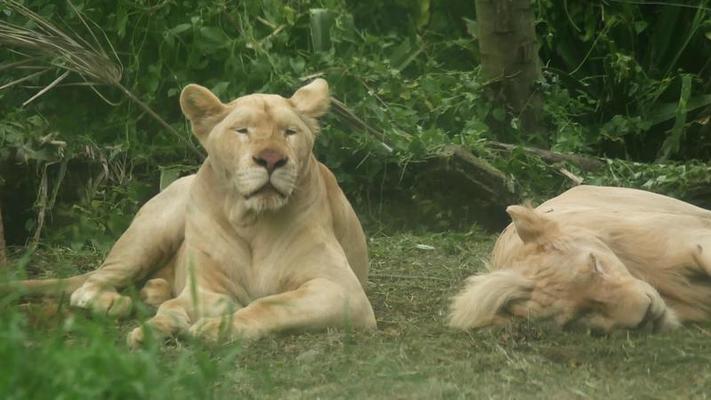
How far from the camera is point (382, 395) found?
15.0ft

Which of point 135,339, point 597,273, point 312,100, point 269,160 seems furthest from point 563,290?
point 135,339

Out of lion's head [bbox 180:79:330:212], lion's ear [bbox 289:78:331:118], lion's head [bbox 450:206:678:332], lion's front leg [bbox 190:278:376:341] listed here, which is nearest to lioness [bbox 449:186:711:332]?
lion's head [bbox 450:206:678:332]

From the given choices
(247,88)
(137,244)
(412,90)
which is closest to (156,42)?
(247,88)

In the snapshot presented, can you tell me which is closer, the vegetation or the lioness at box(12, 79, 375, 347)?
the vegetation

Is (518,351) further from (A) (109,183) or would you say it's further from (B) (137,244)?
(A) (109,183)

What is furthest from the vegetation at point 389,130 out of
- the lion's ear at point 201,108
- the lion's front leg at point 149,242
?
the lion's ear at point 201,108

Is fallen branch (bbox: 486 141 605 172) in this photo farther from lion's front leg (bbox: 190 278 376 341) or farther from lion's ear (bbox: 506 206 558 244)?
lion's front leg (bbox: 190 278 376 341)

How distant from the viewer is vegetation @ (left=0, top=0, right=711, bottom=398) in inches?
212

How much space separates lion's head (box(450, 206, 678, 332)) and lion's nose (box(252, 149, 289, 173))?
95 centimetres

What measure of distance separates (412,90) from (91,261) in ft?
10.3

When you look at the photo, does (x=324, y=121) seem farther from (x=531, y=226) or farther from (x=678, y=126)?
(x=531, y=226)

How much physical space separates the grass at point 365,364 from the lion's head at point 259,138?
2.27 feet

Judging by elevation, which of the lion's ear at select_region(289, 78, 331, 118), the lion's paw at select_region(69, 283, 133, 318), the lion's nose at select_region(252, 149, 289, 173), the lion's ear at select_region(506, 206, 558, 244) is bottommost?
the lion's paw at select_region(69, 283, 133, 318)

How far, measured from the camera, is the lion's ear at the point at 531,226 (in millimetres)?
6070
